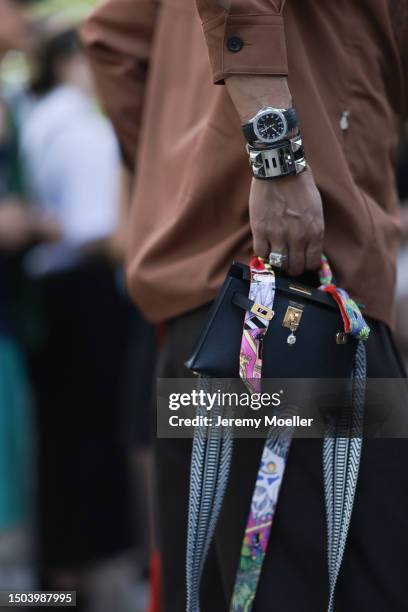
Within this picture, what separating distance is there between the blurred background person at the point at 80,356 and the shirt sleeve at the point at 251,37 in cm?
199

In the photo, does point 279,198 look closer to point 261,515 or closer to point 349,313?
point 349,313

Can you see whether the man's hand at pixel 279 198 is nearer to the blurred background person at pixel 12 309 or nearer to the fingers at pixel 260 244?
the fingers at pixel 260 244

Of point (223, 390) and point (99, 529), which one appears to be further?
point (99, 529)

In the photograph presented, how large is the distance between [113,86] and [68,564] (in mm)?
1989

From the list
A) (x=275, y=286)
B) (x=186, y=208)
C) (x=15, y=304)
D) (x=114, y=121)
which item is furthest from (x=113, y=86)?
(x=15, y=304)

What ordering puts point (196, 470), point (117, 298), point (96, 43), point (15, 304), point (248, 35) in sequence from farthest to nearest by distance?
point (117, 298)
point (15, 304)
point (96, 43)
point (196, 470)
point (248, 35)

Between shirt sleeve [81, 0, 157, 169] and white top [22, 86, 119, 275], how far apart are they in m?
1.33

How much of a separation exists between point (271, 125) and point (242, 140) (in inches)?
5.3

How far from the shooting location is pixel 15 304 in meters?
3.41

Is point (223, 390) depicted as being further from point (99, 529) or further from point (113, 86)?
point (99, 529)

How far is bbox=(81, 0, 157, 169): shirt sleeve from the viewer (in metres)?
2.15

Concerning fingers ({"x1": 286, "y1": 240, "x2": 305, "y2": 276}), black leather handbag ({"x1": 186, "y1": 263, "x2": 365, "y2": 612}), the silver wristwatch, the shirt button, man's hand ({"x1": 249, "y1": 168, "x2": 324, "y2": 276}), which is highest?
the shirt button

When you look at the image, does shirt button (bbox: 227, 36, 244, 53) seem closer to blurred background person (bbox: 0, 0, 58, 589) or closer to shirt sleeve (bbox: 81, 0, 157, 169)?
shirt sleeve (bbox: 81, 0, 157, 169)

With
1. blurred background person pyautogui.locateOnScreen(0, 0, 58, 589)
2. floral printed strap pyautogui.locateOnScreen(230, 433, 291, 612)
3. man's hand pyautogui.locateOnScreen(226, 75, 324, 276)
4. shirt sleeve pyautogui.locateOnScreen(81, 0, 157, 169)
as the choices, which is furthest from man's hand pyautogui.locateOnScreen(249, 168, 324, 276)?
blurred background person pyautogui.locateOnScreen(0, 0, 58, 589)
